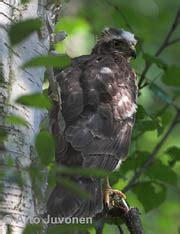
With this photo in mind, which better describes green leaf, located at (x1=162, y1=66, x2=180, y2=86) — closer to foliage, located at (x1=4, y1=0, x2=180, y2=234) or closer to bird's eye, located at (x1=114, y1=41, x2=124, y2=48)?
foliage, located at (x1=4, y1=0, x2=180, y2=234)

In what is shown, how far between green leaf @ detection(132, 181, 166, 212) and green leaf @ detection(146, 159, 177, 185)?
10 centimetres

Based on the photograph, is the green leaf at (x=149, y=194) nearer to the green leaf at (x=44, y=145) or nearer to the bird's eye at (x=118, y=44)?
the bird's eye at (x=118, y=44)

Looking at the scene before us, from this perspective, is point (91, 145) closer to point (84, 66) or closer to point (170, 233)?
point (84, 66)

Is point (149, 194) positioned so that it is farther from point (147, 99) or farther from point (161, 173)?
point (147, 99)

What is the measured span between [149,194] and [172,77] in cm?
122

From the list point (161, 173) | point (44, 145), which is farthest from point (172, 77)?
point (44, 145)

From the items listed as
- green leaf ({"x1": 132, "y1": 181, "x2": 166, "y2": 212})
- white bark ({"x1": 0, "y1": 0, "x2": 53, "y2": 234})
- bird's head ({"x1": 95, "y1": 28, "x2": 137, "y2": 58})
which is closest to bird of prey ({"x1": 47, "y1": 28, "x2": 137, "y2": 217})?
green leaf ({"x1": 132, "y1": 181, "x2": 166, "y2": 212})

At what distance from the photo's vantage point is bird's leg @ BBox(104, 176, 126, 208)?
5256mm

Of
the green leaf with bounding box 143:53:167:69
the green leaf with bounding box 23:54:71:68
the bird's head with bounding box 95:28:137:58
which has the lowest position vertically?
the green leaf with bounding box 23:54:71:68

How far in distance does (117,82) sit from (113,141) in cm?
70

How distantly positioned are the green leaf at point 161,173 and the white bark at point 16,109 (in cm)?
199

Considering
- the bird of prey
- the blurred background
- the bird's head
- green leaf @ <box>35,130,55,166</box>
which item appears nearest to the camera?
green leaf @ <box>35,130,55,166</box>

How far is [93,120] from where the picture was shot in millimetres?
5398

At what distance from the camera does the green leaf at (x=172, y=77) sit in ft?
14.6
